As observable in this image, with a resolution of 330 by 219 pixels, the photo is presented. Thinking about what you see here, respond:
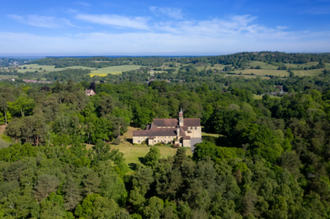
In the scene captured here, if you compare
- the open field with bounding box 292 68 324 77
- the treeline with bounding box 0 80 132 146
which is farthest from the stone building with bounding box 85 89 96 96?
the open field with bounding box 292 68 324 77

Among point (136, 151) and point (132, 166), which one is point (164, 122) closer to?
point (136, 151)

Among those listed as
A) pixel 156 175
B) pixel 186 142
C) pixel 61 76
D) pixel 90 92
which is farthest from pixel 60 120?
pixel 61 76

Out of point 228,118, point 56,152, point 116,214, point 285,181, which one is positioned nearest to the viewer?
point 116,214

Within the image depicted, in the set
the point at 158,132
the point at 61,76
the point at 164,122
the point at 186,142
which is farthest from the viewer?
the point at 61,76

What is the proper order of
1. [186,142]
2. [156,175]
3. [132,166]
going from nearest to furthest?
[156,175] < [132,166] < [186,142]

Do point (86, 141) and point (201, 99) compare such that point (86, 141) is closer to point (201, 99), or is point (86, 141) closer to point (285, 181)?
point (285, 181)

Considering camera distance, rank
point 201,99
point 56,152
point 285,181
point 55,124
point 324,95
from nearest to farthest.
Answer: point 285,181 → point 56,152 → point 55,124 → point 201,99 → point 324,95

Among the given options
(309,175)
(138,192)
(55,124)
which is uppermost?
(55,124)

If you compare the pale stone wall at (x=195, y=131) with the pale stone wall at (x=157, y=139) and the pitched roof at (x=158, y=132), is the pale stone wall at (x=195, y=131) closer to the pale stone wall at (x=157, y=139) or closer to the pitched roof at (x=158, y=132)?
the pitched roof at (x=158, y=132)

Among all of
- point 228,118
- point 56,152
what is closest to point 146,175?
point 56,152

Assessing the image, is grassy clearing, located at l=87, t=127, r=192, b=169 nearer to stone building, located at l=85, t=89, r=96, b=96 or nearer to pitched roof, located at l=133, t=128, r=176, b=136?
pitched roof, located at l=133, t=128, r=176, b=136

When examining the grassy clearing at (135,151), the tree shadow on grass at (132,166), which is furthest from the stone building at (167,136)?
the tree shadow on grass at (132,166)
